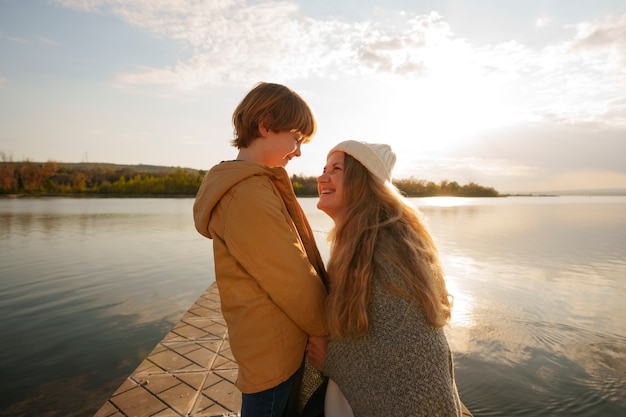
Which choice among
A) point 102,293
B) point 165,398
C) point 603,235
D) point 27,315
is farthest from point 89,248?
point 603,235

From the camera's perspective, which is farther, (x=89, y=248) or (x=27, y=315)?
(x=89, y=248)

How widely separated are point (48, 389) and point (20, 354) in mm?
1139

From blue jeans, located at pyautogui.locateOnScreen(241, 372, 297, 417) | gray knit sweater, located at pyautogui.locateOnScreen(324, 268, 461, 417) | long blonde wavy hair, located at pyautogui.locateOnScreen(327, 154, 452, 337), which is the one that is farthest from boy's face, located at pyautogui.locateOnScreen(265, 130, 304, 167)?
blue jeans, located at pyautogui.locateOnScreen(241, 372, 297, 417)

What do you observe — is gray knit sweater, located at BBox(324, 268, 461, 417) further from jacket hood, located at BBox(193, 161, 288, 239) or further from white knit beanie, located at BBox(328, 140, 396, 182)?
jacket hood, located at BBox(193, 161, 288, 239)

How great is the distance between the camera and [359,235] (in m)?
1.45

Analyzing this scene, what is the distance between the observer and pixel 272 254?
4.39ft

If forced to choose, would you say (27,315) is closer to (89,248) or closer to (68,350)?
(68,350)

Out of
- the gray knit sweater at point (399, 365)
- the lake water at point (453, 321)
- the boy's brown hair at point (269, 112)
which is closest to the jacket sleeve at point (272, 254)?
the gray knit sweater at point (399, 365)

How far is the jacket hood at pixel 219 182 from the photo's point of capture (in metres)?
1.41

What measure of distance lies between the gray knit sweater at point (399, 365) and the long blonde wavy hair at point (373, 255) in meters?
0.05

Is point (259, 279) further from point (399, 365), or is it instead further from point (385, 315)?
point (399, 365)

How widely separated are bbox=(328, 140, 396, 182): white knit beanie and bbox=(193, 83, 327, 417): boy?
0.37 metres

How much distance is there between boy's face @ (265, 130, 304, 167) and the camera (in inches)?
65.0

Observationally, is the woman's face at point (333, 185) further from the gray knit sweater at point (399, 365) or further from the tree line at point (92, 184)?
the tree line at point (92, 184)
